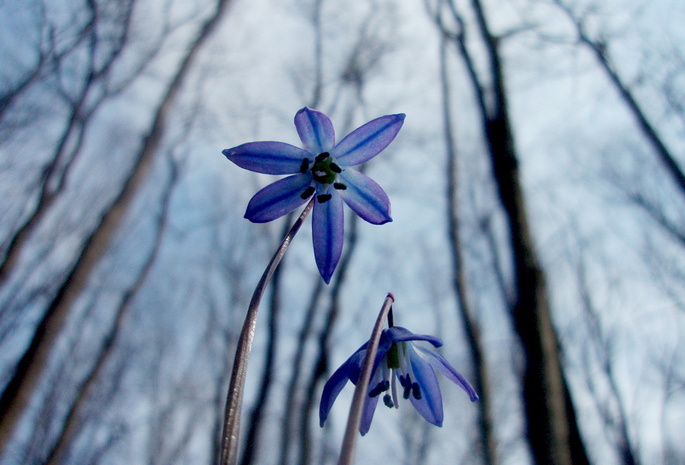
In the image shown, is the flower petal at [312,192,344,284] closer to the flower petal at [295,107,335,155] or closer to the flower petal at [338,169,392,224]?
the flower petal at [338,169,392,224]

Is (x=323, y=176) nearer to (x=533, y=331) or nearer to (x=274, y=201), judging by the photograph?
(x=274, y=201)

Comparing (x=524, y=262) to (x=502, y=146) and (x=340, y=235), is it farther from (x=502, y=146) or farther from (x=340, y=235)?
(x=340, y=235)

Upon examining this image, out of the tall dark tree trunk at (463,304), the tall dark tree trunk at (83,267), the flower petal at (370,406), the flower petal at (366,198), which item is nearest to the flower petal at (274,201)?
the flower petal at (366,198)

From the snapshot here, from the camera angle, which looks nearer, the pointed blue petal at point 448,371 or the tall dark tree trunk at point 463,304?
the pointed blue petal at point 448,371

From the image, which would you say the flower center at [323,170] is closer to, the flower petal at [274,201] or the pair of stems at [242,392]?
the flower petal at [274,201]

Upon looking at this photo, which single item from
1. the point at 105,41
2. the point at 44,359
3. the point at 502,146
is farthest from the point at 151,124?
the point at 502,146

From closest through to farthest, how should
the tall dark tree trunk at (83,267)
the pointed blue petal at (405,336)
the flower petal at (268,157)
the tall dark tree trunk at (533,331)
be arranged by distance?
the pointed blue petal at (405,336) → the flower petal at (268,157) → the tall dark tree trunk at (533,331) → the tall dark tree trunk at (83,267)

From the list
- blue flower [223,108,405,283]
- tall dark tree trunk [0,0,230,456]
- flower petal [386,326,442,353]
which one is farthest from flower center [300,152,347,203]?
tall dark tree trunk [0,0,230,456]
